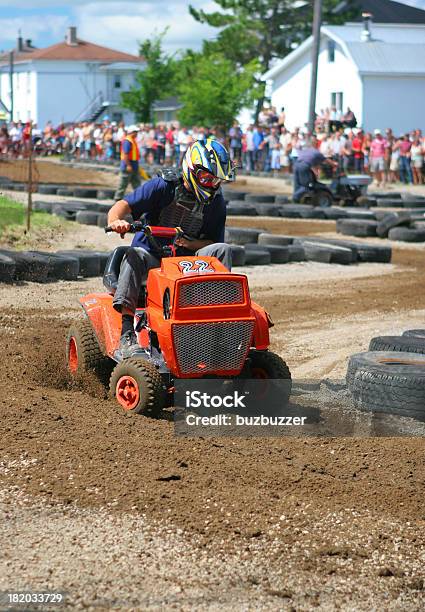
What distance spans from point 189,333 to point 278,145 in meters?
30.2

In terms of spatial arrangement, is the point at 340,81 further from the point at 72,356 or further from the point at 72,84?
the point at 72,84

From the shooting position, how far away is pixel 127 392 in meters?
Result: 6.56

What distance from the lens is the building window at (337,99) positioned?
179ft

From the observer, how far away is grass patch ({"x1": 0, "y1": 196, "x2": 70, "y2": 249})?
15492mm

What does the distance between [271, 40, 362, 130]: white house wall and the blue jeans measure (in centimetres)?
1885

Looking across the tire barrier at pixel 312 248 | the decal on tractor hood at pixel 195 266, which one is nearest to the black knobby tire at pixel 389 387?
the decal on tractor hood at pixel 195 266

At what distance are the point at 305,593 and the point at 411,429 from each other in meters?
2.53

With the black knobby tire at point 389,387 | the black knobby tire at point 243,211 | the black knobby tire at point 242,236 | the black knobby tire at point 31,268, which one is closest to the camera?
the black knobby tire at point 389,387

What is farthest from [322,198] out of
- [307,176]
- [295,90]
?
[295,90]

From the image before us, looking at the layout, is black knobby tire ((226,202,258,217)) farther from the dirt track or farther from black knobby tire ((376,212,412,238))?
the dirt track

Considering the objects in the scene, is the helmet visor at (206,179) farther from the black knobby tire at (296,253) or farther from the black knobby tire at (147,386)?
the black knobby tire at (296,253)

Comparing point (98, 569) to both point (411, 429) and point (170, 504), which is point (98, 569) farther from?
point (411, 429)

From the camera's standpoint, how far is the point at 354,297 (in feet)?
40.9

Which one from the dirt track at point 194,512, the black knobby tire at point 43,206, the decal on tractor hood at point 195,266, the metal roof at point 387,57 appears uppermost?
the metal roof at point 387,57
